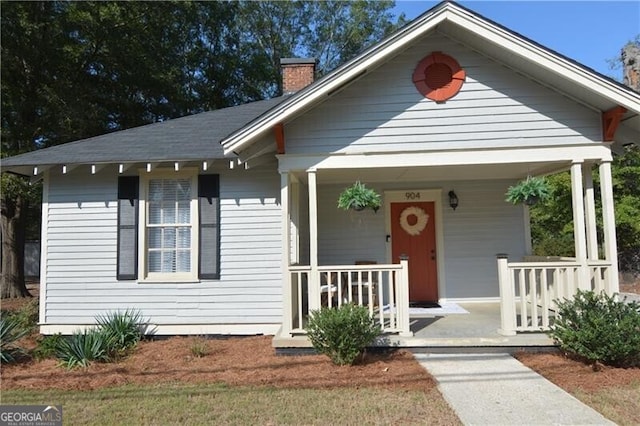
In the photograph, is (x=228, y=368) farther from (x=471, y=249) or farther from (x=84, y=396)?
(x=471, y=249)

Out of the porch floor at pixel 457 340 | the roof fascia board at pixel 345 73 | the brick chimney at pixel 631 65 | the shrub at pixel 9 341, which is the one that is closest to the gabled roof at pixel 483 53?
the roof fascia board at pixel 345 73

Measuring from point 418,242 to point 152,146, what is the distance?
17.2ft

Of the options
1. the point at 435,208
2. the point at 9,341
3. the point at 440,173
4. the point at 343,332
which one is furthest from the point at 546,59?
the point at 9,341

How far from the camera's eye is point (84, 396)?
4.70 metres

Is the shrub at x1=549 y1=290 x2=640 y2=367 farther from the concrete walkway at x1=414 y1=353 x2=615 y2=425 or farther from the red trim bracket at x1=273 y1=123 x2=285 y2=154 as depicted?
the red trim bracket at x1=273 y1=123 x2=285 y2=154

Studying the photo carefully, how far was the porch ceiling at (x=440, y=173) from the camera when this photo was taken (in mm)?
6991

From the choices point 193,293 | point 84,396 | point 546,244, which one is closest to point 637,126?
point 193,293

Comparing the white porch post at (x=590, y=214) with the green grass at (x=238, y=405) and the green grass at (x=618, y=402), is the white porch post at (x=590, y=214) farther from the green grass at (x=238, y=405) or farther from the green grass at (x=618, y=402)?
the green grass at (x=238, y=405)

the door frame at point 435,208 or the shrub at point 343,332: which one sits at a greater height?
the door frame at point 435,208

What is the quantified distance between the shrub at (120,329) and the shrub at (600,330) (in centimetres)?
598

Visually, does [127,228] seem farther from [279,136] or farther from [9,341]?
[279,136]

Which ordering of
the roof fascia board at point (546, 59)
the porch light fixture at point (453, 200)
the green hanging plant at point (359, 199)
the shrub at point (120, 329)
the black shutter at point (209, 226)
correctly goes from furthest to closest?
the porch light fixture at point (453, 200) → the black shutter at point (209, 226) → the shrub at point (120, 329) → the green hanging plant at point (359, 199) → the roof fascia board at point (546, 59)

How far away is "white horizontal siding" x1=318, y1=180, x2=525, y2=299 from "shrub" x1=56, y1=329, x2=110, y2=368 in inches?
161

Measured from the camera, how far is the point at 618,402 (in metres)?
4.19
